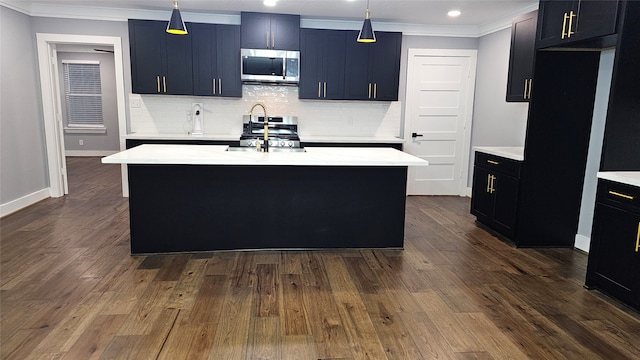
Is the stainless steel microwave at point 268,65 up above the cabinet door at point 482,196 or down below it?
above

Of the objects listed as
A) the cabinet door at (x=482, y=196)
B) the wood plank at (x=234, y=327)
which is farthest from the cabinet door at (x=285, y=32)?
the wood plank at (x=234, y=327)

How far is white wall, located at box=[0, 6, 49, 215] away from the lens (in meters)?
4.82

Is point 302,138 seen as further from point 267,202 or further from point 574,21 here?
point 574,21

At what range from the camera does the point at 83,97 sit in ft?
31.8

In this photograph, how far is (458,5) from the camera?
485cm

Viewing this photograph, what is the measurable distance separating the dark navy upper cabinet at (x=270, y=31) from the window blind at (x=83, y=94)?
5.91 metres

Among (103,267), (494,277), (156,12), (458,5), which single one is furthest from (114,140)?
(494,277)

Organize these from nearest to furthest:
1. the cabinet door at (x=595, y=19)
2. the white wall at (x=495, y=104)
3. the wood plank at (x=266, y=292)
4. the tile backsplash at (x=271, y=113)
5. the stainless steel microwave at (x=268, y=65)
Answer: the wood plank at (x=266, y=292), the cabinet door at (x=595, y=19), the white wall at (x=495, y=104), the stainless steel microwave at (x=268, y=65), the tile backsplash at (x=271, y=113)

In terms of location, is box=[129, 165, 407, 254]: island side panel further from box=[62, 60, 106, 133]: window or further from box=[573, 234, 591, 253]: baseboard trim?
box=[62, 60, 106, 133]: window

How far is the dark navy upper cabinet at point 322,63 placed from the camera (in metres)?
5.62

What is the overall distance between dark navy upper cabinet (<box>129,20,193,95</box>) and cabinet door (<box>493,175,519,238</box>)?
13.2 ft

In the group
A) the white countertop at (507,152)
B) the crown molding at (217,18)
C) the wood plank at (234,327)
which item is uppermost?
the crown molding at (217,18)

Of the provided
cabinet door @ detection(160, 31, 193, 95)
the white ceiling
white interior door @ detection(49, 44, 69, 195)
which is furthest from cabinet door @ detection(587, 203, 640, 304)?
white interior door @ detection(49, 44, 69, 195)

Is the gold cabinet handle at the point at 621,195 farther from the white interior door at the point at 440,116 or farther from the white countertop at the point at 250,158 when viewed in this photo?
the white interior door at the point at 440,116
